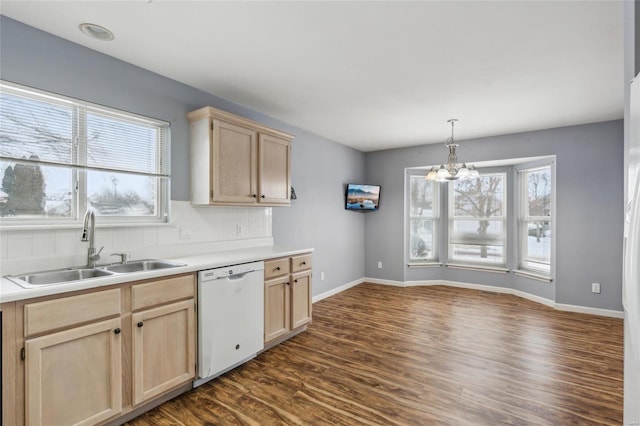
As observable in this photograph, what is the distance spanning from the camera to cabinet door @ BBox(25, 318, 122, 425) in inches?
64.3

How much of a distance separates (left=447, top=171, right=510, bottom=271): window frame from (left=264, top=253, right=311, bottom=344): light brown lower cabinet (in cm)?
342

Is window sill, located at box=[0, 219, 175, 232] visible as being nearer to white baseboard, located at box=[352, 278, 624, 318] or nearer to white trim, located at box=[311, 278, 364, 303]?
white trim, located at box=[311, 278, 364, 303]

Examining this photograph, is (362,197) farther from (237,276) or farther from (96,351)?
(96,351)

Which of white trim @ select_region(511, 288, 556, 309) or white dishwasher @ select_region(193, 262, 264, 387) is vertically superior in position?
white dishwasher @ select_region(193, 262, 264, 387)

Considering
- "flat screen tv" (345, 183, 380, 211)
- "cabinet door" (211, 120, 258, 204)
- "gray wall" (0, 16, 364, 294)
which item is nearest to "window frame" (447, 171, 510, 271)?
"flat screen tv" (345, 183, 380, 211)

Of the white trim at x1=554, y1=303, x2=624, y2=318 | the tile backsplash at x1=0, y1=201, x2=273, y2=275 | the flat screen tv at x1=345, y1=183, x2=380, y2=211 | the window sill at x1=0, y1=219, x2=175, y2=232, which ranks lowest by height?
the white trim at x1=554, y1=303, x2=624, y2=318

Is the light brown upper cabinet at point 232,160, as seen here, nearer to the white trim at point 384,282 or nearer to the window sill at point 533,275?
the white trim at point 384,282

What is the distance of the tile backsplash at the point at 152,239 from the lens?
2.02m

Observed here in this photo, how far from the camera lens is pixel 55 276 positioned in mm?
2078

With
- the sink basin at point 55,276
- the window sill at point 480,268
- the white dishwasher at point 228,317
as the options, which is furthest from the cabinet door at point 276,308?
the window sill at point 480,268

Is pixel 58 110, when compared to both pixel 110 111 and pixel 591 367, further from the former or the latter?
pixel 591 367

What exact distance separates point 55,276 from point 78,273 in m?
0.12

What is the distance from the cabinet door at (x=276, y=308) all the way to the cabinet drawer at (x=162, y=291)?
2.64ft

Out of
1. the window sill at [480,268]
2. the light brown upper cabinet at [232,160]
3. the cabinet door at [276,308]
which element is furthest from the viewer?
the window sill at [480,268]
